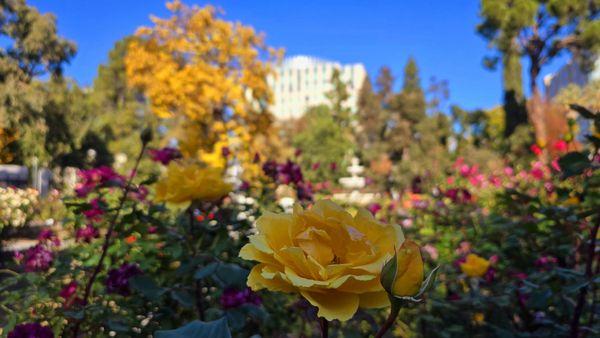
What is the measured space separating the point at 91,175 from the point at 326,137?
78.0 feet

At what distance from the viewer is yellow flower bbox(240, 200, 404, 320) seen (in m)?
0.42

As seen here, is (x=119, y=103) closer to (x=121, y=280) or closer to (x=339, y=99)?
(x=339, y=99)

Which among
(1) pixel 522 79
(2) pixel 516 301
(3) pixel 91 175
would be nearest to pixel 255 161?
(3) pixel 91 175

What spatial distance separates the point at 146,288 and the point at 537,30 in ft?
47.7

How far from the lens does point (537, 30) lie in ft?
43.0

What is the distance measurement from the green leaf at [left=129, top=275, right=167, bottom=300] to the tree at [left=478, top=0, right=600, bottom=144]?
45.4 ft

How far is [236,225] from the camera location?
1.24 meters

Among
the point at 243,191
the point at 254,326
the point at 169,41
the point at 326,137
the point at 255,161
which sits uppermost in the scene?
the point at 326,137

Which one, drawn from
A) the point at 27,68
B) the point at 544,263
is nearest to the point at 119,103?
the point at 27,68

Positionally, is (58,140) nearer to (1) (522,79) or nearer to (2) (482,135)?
(1) (522,79)

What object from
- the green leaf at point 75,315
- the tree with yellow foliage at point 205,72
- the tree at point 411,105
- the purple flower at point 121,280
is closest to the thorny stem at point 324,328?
the green leaf at point 75,315

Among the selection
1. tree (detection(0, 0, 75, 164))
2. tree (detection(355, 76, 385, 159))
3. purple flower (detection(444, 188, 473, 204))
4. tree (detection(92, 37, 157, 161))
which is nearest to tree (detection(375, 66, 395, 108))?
tree (detection(355, 76, 385, 159))

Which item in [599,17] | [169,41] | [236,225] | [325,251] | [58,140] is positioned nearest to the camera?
[325,251]

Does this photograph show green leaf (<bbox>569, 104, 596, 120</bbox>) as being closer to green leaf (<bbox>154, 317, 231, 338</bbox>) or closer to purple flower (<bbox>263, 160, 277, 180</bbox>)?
green leaf (<bbox>154, 317, 231, 338</bbox>)
